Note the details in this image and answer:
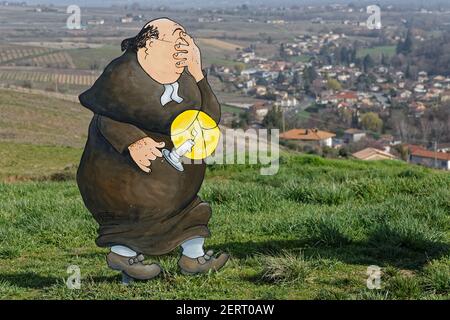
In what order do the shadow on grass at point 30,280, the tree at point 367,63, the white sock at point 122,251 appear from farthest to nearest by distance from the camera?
1. the tree at point 367,63
2. the shadow on grass at point 30,280
3. the white sock at point 122,251

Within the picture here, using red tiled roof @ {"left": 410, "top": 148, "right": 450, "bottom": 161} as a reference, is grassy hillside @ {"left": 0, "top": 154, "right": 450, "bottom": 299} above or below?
above

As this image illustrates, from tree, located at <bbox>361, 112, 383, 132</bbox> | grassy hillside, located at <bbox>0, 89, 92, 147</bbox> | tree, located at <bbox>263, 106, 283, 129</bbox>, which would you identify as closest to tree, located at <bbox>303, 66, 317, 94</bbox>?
tree, located at <bbox>361, 112, 383, 132</bbox>

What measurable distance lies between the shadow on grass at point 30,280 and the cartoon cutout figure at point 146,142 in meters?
0.71

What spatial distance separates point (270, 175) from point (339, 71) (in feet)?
216

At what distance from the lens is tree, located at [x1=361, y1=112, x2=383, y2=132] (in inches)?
2369

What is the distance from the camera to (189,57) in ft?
15.9

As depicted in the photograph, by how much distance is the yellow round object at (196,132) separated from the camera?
4844 millimetres

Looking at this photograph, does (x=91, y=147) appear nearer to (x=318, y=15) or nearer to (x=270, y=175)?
(x=270, y=175)

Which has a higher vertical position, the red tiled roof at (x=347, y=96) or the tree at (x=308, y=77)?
the tree at (x=308, y=77)

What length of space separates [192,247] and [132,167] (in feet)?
2.69

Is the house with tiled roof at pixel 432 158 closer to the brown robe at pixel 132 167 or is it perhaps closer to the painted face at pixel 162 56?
the brown robe at pixel 132 167

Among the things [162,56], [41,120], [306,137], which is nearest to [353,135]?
[306,137]

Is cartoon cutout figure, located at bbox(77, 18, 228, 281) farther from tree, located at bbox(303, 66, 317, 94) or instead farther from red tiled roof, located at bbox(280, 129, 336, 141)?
tree, located at bbox(303, 66, 317, 94)

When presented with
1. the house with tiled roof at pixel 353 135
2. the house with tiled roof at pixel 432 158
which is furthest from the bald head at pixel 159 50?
the house with tiled roof at pixel 353 135
